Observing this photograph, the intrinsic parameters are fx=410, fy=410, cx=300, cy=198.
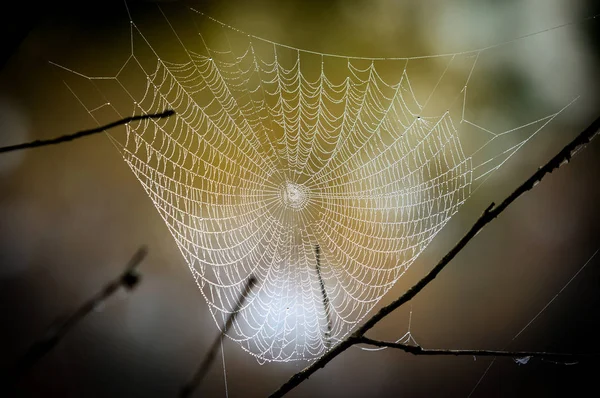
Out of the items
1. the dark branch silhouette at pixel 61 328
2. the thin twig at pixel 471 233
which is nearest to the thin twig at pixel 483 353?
the thin twig at pixel 471 233

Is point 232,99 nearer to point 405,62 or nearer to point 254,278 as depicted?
point 405,62

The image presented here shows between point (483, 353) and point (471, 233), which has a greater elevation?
point (471, 233)

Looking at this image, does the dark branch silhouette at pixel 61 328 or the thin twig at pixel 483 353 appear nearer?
the dark branch silhouette at pixel 61 328

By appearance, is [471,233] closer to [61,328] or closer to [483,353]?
[483,353]

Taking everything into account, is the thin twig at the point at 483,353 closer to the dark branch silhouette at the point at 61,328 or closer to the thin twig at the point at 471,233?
the thin twig at the point at 471,233

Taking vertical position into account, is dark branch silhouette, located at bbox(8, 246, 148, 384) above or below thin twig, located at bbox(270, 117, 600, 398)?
below

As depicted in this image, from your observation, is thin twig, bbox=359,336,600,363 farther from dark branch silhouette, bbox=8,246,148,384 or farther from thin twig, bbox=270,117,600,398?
dark branch silhouette, bbox=8,246,148,384

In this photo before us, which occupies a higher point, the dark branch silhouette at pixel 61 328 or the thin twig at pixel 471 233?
the thin twig at pixel 471 233

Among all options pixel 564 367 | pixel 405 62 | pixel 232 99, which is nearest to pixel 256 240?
pixel 232 99

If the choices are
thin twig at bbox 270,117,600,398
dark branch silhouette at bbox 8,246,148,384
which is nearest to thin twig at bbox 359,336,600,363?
thin twig at bbox 270,117,600,398

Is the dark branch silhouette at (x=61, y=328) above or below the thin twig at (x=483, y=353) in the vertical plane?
below

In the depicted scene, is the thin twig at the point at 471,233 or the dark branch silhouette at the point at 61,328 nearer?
the dark branch silhouette at the point at 61,328

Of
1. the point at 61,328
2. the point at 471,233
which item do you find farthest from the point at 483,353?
the point at 61,328
